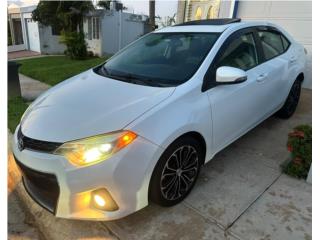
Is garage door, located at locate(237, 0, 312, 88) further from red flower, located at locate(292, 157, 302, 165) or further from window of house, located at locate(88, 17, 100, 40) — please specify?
window of house, located at locate(88, 17, 100, 40)

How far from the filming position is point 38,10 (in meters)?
16.0

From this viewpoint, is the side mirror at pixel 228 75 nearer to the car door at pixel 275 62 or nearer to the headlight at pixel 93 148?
the car door at pixel 275 62

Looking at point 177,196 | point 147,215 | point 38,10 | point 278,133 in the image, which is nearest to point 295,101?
point 278,133

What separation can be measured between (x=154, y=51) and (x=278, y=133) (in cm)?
236

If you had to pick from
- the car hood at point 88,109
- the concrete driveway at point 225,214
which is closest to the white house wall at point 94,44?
the car hood at point 88,109

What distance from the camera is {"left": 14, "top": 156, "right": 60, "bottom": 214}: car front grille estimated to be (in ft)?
6.51

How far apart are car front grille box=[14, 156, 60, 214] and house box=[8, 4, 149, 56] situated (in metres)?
15.3

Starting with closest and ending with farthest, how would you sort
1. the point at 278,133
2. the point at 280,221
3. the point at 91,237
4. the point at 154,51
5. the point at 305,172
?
1. the point at 91,237
2. the point at 280,221
3. the point at 305,172
4. the point at 154,51
5. the point at 278,133

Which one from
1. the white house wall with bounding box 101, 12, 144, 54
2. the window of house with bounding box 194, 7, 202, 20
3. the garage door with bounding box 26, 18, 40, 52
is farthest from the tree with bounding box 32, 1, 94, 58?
the window of house with bounding box 194, 7, 202, 20

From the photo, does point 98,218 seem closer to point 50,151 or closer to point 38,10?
point 50,151

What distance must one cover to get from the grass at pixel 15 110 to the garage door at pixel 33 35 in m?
16.2

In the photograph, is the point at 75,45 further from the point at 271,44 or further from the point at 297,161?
the point at 297,161

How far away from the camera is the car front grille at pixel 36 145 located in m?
2.01

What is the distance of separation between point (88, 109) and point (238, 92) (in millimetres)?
1672
